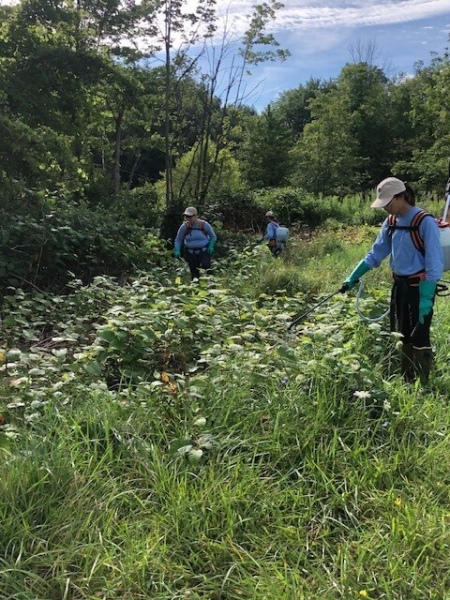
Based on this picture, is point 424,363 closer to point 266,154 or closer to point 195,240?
point 195,240

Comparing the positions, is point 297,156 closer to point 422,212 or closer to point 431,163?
point 431,163

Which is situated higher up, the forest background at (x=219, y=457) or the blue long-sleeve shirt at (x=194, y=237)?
the blue long-sleeve shirt at (x=194, y=237)

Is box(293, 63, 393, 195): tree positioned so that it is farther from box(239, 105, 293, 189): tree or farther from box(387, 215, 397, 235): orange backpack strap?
box(387, 215, 397, 235): orange backpack strap

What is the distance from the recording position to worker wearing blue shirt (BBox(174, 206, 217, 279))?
292 inches

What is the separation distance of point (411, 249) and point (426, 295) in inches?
13.9

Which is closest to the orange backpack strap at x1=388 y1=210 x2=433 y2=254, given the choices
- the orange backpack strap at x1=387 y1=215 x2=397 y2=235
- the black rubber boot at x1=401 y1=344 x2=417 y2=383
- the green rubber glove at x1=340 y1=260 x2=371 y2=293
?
the orange backpack strap at x1=387 y1=215 x2=397 y2=235

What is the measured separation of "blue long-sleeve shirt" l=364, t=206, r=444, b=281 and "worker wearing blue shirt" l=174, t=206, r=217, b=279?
389 cm

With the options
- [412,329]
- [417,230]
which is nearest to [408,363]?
[412,329]

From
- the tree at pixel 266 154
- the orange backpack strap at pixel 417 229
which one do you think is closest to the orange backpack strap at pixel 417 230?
the orange backpack strap at pixel 417 229

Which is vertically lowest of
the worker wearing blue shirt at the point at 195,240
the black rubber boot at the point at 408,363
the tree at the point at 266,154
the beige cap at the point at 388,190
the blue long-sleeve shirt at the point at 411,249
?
the black rubber boot at the point at 408,363

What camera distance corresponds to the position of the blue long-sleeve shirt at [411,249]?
333 cm

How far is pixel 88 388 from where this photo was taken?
9.43 ft

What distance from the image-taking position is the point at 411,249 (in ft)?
→ 11.4

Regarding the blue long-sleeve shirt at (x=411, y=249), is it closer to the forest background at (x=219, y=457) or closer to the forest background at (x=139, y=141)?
the forest background at (x=219, y=457)
